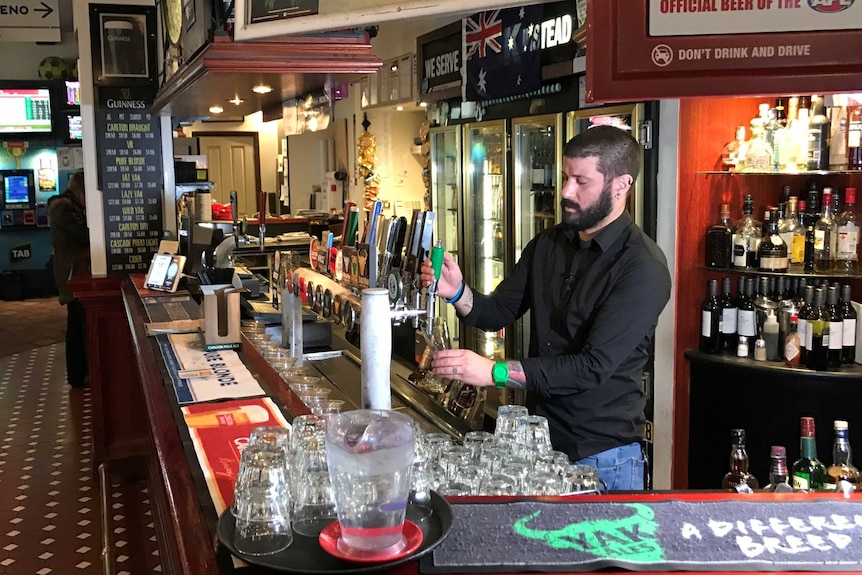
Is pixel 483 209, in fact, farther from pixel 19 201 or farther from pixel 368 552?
pixel 19 201

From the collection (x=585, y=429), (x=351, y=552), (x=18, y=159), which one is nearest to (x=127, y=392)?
(x=585, y=429)

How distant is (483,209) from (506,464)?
453 centimetres

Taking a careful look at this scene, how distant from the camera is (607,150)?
2.69m

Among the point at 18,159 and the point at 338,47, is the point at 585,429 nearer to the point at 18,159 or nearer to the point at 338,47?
the point at 338,47

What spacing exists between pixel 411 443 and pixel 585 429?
1.55 meters

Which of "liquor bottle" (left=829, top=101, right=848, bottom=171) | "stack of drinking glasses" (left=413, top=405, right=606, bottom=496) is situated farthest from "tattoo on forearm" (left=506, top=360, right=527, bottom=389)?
"liquor bottle" (left=829, top=101, right=848, bottom=171)

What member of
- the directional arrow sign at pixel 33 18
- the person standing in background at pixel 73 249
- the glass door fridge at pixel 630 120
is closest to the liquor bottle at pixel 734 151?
the glass door fridge at pixel 630 120

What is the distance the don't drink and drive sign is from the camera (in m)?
1.56

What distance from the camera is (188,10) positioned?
3.35m

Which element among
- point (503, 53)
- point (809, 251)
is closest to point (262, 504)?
point (809, 251)

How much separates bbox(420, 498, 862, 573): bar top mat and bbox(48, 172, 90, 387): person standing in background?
6391 millimetres

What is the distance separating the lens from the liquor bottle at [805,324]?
13.2ft

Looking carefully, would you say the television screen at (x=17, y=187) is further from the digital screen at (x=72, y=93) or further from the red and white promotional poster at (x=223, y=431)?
the red and white promotional poster at (x=223, y=431)

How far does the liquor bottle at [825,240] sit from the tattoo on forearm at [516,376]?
222 cm
